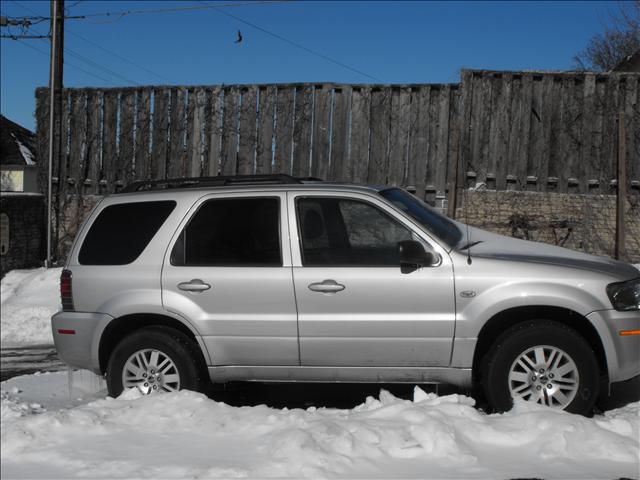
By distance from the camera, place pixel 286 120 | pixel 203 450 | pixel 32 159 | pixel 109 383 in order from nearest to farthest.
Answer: pixel 203 450
pixel 109 383
pixel 286 120
pixel 32 159

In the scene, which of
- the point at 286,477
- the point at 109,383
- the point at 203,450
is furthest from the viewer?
the point at 109,383

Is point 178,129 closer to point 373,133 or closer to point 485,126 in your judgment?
point 373,133

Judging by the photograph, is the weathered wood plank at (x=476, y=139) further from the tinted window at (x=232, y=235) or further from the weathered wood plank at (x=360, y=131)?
the tinted window at (x=232, y=235)

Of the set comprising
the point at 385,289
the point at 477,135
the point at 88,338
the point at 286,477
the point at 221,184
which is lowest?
the point at 286,477

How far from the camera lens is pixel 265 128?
15477mm

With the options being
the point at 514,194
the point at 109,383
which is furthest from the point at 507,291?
the point at 514,194

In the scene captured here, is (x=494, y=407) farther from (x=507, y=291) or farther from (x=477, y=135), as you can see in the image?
(x=477, y=135)

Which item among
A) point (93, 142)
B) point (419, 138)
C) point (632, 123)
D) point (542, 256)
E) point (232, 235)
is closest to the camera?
point (542, 256)

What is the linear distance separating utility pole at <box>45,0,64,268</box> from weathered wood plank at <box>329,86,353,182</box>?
19.4 ft

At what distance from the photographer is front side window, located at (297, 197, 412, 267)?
5953mm

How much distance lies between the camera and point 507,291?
222 inches

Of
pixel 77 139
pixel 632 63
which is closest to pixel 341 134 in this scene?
pixel 77 139

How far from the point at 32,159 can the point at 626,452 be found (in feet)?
112

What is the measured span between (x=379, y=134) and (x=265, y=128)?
2296 millimetres
